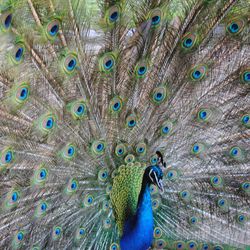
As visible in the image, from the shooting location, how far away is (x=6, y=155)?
2.21 meters

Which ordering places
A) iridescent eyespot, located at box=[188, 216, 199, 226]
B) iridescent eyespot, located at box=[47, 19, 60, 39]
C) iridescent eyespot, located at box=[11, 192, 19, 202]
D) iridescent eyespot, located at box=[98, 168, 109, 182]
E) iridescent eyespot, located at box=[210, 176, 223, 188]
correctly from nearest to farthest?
iridescent eyespot, located at box=[47, 19, 60, 39]
iridescent eyespot, located at box=[11, 192, 19, 202]
iridescent eyespot, located at box=[98, 168, 109, 182]
iridescent eyespot, located at box=[210, 176, 223, 188]
iridescent eyespot, located at box=[188, 216, 199, 226]

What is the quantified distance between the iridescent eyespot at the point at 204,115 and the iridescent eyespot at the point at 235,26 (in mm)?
515

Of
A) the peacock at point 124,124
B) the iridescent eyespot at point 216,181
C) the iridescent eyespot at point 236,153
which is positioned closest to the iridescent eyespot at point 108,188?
the peacock at point 124,124

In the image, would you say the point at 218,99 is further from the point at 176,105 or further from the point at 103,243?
the point at 103,243

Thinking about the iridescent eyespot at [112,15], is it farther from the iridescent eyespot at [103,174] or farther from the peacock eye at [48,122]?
the iridescent eyespot at [103,174]

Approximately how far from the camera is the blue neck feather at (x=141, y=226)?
273 cm

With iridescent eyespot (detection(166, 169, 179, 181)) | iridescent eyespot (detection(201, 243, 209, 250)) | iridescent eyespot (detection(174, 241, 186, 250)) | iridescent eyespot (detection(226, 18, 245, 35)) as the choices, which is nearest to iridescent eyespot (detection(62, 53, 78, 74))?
iridescent eyespot (detection(226, 18, 245, 35))

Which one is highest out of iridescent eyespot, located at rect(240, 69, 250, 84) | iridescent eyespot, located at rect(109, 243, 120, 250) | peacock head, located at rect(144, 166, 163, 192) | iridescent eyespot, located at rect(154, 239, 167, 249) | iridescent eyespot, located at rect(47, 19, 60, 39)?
iridescent eyespot, located at rect(240, 69, 250, 84)

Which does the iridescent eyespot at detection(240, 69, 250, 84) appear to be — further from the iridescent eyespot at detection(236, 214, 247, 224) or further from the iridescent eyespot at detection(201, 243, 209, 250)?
the iridescent eyespot at detection(201, 243, 209, 250)

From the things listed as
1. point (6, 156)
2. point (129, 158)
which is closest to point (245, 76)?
point (129, 158)

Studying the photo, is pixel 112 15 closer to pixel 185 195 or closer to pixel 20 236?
pixel 20 236

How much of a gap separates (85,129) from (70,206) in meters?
0.48

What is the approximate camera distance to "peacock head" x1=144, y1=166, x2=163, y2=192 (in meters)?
2.56

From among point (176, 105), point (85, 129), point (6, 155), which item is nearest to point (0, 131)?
point (6, 155)
